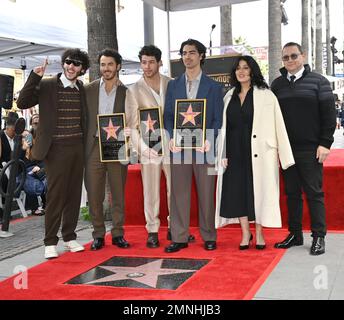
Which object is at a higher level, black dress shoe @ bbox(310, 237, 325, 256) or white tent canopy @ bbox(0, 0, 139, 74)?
white tent canopy @ bbox(0, 0, 139, 74)

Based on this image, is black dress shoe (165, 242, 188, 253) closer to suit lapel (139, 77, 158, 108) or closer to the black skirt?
the black skirt

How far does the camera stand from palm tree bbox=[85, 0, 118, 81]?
719 centimetres

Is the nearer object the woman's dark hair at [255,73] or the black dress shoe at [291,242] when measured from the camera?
the woman's dark hair at [255,73]

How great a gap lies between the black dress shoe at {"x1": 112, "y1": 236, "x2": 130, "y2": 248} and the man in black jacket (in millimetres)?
1867

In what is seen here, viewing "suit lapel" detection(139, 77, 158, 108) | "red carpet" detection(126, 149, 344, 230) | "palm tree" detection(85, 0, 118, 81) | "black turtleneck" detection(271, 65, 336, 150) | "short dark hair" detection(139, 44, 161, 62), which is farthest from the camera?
"palm tree" detection(85, 0, 118, 81)

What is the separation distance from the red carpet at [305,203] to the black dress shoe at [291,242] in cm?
75

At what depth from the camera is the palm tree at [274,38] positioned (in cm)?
1376

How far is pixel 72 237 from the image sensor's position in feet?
18.9

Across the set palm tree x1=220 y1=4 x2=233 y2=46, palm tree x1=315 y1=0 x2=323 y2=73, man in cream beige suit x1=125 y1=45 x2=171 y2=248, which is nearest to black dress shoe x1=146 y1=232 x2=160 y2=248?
man in cream beige suit x1=125 y1=45 x2=171 y2=248

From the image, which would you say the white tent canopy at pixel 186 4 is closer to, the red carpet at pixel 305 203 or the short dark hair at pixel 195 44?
the red carpet at pixel 305 203

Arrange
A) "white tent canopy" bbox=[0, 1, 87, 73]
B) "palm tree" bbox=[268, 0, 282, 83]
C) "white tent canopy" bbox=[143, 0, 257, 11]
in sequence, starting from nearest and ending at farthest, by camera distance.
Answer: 1. "white tent canopy" bbox=[143, 0, 257, 11]
2. "white tent canopy" bbox=[0, 1, 87, 73]
3. "palm tree" bbox=[268, 0, 282, 83]

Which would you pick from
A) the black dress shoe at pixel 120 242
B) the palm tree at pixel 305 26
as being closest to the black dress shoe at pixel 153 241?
the black dress shoe at pixel 120 242
